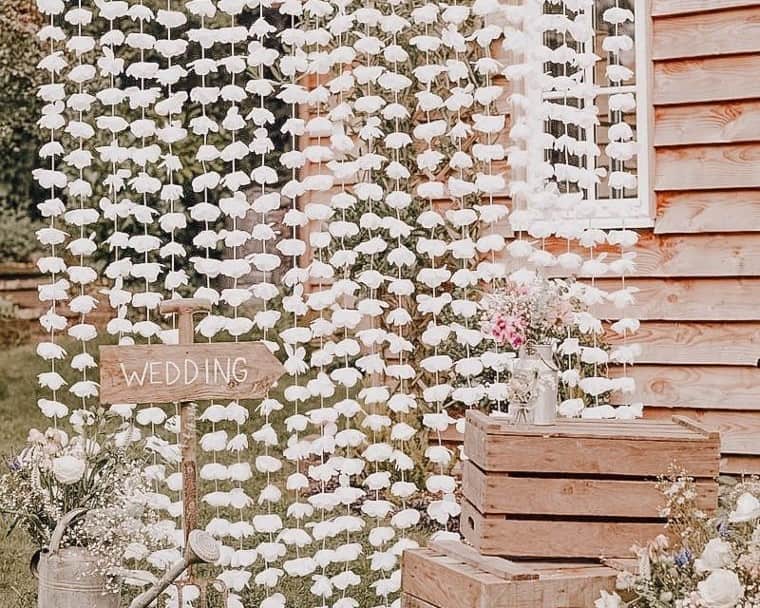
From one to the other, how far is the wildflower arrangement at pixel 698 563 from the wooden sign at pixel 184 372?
119 cm

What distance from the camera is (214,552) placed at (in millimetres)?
3170

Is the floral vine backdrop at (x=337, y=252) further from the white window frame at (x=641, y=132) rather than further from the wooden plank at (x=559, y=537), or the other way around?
the wooden plank at (x=559, y=537)

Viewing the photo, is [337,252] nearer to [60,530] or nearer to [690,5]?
[60,530]

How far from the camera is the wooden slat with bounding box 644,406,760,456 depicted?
509 cm

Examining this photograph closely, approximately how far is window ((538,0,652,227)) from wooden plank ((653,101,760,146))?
78mm

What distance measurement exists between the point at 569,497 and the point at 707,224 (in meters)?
2.08

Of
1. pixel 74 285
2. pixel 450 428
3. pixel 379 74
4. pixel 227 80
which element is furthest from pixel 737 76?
pixel 74 285

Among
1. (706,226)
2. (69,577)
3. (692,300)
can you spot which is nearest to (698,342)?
(692,300)

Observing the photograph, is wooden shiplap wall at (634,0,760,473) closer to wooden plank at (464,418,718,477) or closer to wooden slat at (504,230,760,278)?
wooden slat at (504,230,760,278)

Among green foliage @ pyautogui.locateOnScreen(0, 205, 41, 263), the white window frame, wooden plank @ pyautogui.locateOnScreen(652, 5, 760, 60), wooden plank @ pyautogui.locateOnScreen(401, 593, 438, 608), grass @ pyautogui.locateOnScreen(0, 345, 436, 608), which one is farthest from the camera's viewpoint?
green foliage @ pyautogui.locateOnScreen(0, 205, 41, 263)

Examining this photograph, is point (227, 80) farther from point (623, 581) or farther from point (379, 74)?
point (623, 581)

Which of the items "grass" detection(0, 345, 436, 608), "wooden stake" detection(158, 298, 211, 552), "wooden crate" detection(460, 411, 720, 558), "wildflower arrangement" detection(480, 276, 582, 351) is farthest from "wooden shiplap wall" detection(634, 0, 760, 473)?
"wooden stake" detection(158, 298, 211, 552)

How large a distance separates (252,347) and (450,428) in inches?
92.1

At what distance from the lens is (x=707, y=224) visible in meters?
5.11
